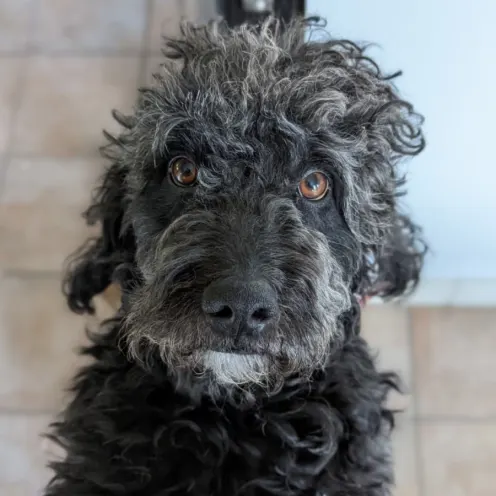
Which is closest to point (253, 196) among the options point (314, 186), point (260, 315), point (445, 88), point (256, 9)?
point (314, 186)

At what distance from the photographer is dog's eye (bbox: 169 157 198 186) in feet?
4.55

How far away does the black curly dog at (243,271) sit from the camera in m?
1.26

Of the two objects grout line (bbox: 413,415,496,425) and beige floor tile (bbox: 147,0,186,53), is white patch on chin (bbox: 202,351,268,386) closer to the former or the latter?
grout line (bbox: 413,415,496,425)

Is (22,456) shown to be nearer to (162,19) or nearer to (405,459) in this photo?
(405,459)

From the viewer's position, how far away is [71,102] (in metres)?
2.76

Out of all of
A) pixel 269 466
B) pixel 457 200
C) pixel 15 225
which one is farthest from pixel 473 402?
pixel 15 225

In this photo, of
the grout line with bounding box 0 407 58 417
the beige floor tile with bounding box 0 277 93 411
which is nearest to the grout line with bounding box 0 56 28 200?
the beige floor tile with bounding box 0 277 93 411

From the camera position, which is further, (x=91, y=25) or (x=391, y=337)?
(x=91, y=25)

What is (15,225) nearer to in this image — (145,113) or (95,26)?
(95,26)

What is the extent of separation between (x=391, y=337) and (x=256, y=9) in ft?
3.39

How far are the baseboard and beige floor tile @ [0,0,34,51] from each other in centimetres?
172

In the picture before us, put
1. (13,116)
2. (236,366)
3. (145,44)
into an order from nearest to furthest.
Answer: (236,366)
(13,116)
(145,44)

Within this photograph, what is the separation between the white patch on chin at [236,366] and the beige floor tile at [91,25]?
186 centimetres

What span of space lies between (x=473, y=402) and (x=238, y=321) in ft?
3.97
